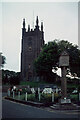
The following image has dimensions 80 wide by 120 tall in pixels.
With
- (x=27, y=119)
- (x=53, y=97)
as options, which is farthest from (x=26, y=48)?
(x=27, y=119)

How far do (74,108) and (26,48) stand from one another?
6925cm

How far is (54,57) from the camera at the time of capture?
52.6 meters

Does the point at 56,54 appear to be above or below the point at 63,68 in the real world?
above

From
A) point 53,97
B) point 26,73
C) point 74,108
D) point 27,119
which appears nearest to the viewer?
point 27,119

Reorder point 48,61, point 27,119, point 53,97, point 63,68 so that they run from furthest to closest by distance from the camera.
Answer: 1. point 48,61
2. point 53,97
3. point 63,68
4. point 27,119

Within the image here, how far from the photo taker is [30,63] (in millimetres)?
82062

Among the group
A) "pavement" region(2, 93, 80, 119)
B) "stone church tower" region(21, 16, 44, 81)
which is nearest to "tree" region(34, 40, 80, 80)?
"stone church tower" region(21, 16, 44, 81)

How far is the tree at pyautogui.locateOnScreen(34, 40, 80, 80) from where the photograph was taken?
52.4m

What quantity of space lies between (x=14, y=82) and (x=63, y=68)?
1523 inches

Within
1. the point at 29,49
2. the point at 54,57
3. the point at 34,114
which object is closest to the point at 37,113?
the point at 34,114

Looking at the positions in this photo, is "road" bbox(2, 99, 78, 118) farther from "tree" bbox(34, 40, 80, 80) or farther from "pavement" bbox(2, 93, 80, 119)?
"tree" bbox(34, 40, 80, 80)

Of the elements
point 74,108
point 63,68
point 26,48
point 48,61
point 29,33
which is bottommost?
point 74,108

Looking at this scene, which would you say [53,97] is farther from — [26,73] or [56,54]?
[26,73]

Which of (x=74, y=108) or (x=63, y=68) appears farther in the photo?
(x=63, y=68)
